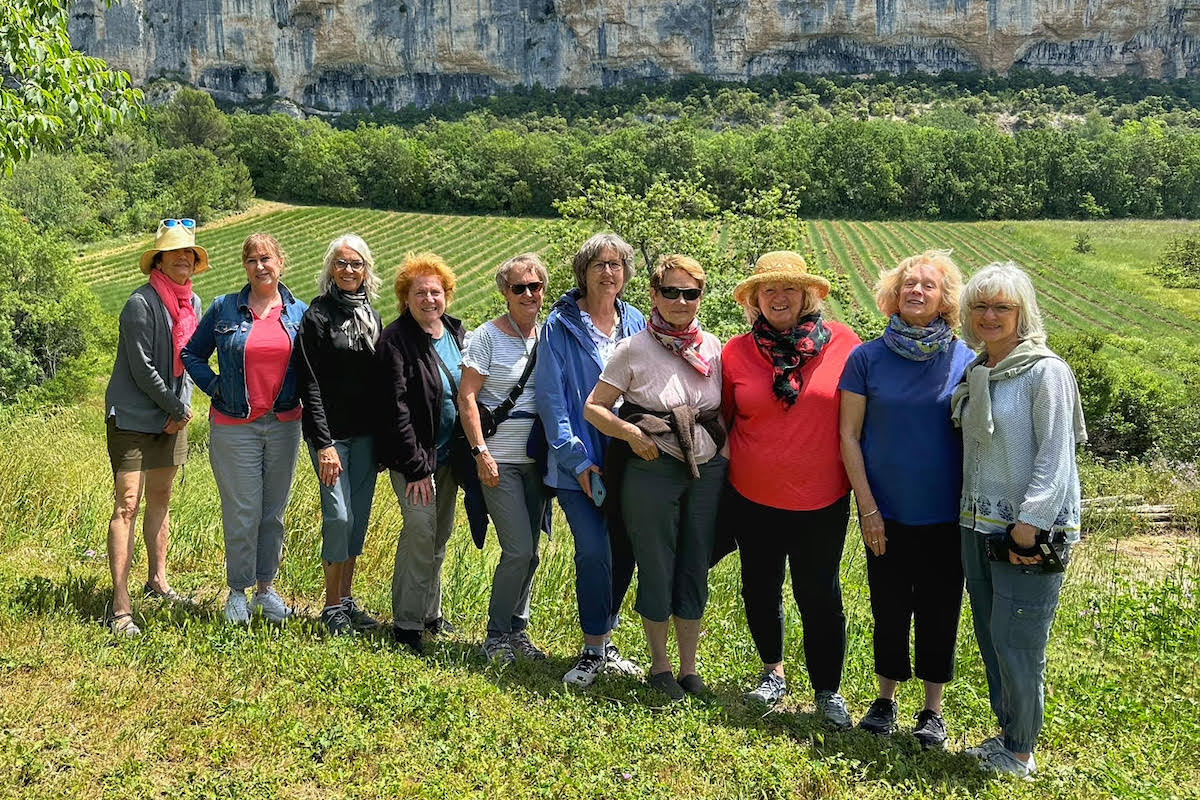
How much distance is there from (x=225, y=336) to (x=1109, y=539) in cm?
667

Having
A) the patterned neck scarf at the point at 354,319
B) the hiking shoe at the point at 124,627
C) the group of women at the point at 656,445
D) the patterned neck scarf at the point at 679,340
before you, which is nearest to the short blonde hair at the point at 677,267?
the group of women at the point at 656,445

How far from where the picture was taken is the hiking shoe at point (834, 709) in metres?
3.04

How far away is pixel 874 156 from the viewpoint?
6203 cm

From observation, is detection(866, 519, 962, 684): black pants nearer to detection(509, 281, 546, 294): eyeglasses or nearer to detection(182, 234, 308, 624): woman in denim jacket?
detection(509, 281, 546, 294): eyeglasses

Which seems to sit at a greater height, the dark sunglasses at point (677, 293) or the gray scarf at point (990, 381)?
the dark sunglasses at point (677, 293)

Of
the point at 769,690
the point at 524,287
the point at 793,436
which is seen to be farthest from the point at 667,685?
the point at 524,287

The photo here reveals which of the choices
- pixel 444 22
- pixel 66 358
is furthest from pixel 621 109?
pixel 66 358

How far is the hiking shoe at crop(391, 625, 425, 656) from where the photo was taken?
3.42 metres

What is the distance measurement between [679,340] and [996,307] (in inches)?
43.6

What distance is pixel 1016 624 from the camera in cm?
270

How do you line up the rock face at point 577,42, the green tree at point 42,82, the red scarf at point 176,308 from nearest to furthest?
the red scarf at point 176,308 < the green tree at point 42,82 < the rock face at point 577,42

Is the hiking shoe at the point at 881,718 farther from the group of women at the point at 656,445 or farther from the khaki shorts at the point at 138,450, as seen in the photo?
the khaki shorts at the point at 138,450

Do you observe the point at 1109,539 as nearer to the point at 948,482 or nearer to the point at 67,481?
the point at 948,482

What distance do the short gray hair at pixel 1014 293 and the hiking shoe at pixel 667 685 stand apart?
177cm
